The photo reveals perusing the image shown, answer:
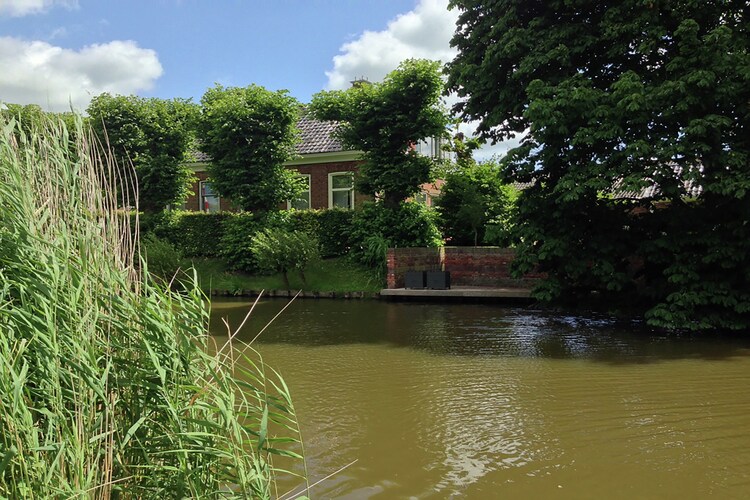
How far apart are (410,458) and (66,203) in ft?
9.58

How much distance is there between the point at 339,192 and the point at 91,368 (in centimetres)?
2108

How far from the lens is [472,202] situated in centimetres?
1750

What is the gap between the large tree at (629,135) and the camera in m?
8.79

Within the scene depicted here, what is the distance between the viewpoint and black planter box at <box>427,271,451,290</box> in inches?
593

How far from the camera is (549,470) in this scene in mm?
4086

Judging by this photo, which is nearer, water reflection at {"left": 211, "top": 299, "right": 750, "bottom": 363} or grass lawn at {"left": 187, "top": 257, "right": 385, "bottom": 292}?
water reflection at {"left": 211, "top": 299, "right": 750, "bottom": 363}

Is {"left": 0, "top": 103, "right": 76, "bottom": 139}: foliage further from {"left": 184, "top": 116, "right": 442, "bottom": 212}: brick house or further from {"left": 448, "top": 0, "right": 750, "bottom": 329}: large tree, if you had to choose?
{"left": 184, "top": 116, "right": 442, "bottom": 212}: brick house

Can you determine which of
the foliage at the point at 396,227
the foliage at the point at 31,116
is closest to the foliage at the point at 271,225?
the foliage at the point at 396,227

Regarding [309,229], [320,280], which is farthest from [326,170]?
[320,280]

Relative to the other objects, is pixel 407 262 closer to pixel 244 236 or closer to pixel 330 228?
pixel 330 228

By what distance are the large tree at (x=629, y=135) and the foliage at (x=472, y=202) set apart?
16.9ft

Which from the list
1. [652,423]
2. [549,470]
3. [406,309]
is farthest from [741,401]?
[406,309]

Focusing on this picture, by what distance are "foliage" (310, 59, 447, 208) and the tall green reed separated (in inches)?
566

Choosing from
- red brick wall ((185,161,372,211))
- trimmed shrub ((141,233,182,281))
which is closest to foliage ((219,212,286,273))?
trimmed shrub ((141,233,182,281))
